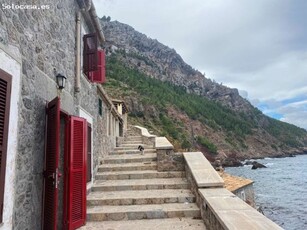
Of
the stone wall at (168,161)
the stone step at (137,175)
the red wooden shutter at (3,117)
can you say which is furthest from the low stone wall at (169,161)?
the red wooden shutter at (3,117)

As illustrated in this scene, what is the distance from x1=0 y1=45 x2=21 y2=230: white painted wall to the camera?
2.87m

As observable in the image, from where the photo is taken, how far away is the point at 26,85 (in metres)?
3.47

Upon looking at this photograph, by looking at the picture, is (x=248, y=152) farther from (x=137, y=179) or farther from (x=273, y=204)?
(x=137, y=179)

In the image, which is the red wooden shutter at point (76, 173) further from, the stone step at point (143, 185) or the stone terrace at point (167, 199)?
the stone step at point (143, 185)

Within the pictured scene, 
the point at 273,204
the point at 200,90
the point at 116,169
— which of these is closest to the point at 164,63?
the point at 200,90

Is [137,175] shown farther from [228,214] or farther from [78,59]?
[228,214]

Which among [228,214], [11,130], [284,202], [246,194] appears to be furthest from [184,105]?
[11,130]

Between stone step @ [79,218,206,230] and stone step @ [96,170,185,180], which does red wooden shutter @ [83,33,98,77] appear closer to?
stone step @ [96,170,185,180]

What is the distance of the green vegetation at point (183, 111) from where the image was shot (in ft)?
126

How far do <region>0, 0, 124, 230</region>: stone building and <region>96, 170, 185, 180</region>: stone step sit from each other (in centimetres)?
227

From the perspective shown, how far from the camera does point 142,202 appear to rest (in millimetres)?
5445

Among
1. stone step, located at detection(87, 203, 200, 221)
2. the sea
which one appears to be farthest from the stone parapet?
the sea

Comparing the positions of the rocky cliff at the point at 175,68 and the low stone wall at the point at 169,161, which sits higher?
the rocky cliff at the point at 175,68

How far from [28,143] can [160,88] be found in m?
50.1
